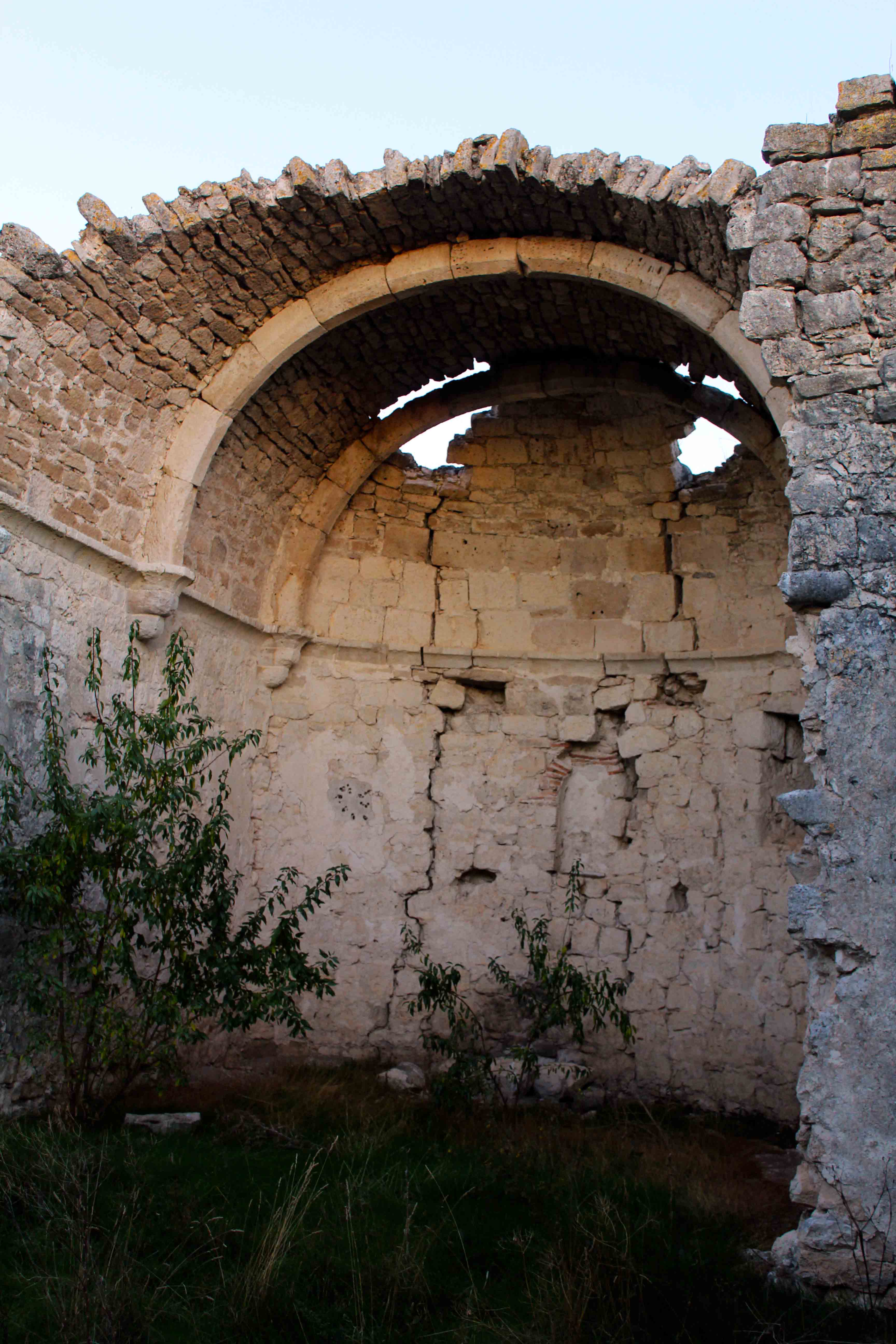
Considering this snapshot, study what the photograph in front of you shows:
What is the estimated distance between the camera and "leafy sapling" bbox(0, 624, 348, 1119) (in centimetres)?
477

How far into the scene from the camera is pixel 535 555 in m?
7.61

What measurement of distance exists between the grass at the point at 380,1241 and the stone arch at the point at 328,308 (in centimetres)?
323

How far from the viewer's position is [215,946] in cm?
512

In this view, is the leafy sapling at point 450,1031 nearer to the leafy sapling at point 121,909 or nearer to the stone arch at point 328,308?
the leafy sapling at point 121,909

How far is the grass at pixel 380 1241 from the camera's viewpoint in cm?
338

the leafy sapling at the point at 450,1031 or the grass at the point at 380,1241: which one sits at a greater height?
the leafy sapling at the point at 450,1031

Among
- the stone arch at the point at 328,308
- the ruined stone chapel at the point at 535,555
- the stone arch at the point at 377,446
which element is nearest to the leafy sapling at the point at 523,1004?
the ruined stone chapel at the point at 535,555

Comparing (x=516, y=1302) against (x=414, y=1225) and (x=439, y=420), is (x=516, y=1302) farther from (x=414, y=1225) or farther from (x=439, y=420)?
A: (x=439, y=420)

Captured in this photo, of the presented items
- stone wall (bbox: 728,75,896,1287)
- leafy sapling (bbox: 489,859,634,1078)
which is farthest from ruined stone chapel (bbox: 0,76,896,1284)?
leafy sapling (bbox: 489,859,634,1078)

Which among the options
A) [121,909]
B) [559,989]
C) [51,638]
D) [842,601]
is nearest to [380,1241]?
[121,909]

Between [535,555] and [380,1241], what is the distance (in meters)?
4.73

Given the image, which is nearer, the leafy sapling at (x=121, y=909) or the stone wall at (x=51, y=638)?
the leafy sapling at (x=121, y=909)

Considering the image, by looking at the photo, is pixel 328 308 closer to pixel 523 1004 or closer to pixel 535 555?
pixel 535 555

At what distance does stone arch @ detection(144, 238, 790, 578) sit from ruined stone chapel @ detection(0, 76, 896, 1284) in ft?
0.07
